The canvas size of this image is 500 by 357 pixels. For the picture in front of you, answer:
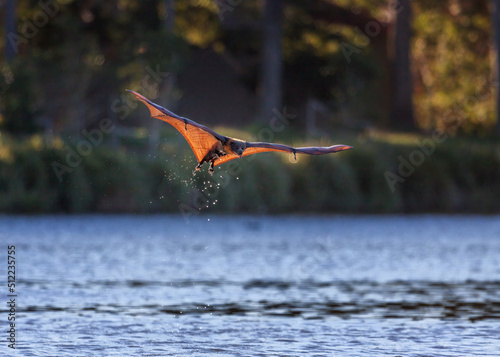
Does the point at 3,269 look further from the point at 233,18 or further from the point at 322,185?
the point at 233,18

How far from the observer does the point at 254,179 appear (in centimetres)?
3025

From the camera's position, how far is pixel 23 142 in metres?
29.8

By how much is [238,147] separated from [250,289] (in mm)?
2915

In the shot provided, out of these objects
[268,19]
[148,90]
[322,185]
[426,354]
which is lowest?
[426,354]

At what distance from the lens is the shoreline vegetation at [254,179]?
1136 inches

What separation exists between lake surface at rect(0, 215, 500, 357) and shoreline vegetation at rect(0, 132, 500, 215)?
85.7 inches

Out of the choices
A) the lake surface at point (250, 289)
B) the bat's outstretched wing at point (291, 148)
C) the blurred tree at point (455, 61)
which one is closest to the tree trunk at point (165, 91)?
the lake surface at point (250, 289)

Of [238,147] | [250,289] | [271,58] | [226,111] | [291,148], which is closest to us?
[291,148]

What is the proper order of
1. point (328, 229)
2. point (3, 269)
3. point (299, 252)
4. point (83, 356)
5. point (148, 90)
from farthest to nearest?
point (148, 90), point (328, 229), point (299, 252), point (3, 269), point (83, 356)

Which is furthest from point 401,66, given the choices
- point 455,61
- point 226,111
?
point 455,61

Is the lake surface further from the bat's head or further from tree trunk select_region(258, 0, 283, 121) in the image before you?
tree trunk select_region(258, 0, 283, 121)

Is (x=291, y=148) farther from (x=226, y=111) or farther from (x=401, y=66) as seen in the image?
(x=226, y=111)

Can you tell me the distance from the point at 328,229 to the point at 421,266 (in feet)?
26.6

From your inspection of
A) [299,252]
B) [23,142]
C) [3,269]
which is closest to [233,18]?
[23,142]
